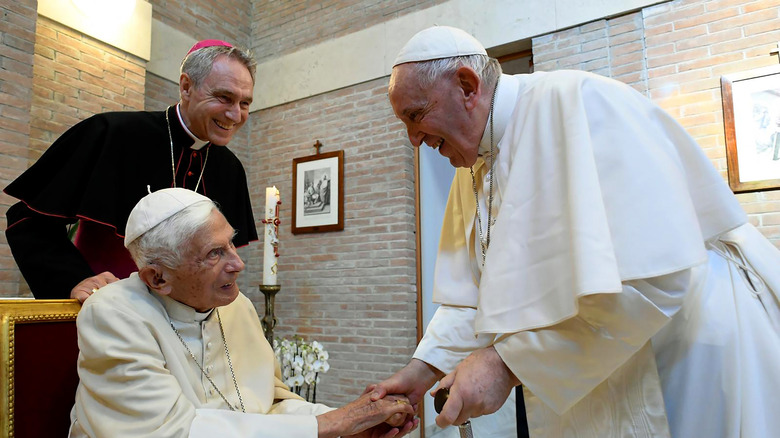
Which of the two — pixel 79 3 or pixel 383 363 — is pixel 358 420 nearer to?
pixel 383 363

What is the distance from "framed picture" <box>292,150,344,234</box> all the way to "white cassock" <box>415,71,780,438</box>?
14.7ft

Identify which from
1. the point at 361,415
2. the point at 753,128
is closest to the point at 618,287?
the point at 361,415

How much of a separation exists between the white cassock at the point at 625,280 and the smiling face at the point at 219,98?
55.1 inches

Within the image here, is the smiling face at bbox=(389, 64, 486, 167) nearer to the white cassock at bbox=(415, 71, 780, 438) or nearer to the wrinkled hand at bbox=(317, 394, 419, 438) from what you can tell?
the white cassock at bbox=(415, 71, 780, 438)

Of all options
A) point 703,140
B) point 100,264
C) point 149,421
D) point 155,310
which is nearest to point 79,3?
point 100,264

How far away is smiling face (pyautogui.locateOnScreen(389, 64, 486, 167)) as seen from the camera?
1.53 m

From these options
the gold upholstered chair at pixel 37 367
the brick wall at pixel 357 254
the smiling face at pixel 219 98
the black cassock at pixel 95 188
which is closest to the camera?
the gold upholstered chair at pixel 37 367

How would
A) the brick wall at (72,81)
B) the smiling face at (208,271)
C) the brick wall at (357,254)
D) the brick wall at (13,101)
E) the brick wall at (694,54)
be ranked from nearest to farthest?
the smiling face at (208,271)
the brick wall at (13,101)
the brick wall at (694,54)
the brick wall at (72,81)
the brick wall at (357,254)

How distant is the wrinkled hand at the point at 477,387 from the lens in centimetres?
113

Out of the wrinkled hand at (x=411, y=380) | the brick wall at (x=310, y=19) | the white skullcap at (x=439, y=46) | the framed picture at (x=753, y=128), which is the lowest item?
the wrinkled hand at (x=411, y=380)

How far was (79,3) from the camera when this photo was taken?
4621 millimetres

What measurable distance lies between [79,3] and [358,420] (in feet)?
14.9

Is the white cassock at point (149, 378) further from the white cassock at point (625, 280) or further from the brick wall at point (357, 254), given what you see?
the brick wall at point (357, 254)

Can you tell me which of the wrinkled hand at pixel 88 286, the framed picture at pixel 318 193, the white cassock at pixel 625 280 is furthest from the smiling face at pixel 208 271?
the framed picture at pixel 318 193
